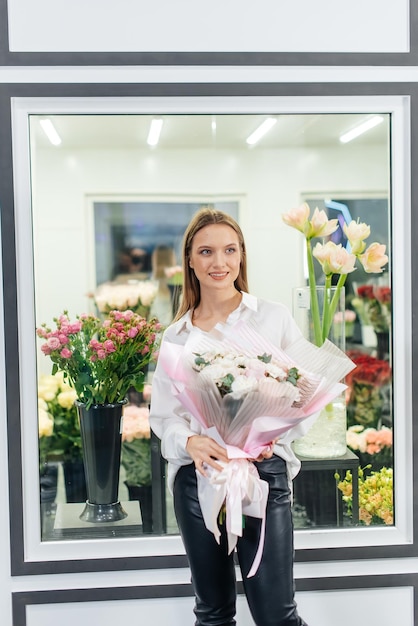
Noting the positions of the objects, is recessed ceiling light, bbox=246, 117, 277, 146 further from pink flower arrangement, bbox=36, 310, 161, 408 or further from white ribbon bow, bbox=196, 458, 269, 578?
white ribbon bow, bbox=196, 458, 269, 578

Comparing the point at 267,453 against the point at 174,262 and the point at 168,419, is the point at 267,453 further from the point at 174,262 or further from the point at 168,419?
the point at 174,262

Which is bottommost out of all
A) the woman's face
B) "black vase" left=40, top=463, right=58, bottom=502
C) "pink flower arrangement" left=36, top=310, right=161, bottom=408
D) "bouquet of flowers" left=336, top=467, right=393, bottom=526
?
"bouquet of flowers" left=336, top=467, right=393, bottom=526

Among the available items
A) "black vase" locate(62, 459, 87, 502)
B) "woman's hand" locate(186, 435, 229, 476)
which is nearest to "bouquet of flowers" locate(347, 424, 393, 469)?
"woman's hand" locate(186, 435, 229, 476)

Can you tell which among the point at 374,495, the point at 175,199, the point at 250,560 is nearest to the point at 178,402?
the point at 250,560

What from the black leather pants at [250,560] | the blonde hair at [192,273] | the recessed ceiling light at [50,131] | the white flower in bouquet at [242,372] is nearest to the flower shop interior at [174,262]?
the recessed ceiling light at [50,131]

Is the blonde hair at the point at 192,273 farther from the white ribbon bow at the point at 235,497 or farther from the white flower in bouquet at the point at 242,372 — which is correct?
the white ribbon bow at the point at 235,497

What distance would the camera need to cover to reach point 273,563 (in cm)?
189

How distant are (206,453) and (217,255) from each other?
1.99 feet

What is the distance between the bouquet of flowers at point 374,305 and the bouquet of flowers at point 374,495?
0.51m

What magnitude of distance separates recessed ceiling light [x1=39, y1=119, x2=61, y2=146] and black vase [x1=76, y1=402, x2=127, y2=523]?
0.88 metres

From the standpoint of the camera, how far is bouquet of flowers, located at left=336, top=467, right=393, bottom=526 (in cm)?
253
